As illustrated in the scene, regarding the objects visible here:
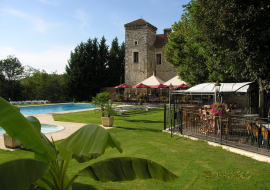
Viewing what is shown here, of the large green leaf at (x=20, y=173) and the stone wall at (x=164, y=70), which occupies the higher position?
the stone wall at (x=164, y=70)

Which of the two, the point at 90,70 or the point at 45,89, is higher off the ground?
the point at 90,70

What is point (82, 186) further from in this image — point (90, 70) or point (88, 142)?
point (90, 70)

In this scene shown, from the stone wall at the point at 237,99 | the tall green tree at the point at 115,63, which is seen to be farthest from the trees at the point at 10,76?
the stone wall at the point at 237,99

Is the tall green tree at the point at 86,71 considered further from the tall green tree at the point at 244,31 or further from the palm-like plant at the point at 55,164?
the palm-like plant at the point at 55,164

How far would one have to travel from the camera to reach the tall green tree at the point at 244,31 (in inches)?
296

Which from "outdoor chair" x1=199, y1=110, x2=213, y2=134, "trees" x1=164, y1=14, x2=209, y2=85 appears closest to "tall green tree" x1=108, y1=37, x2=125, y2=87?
"trees" x1=164, y1=14, x2=209, y2=85

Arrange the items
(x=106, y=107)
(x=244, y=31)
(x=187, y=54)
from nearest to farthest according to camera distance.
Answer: (x=244, y=31), (x=106, y=107), (x=187, y=54)

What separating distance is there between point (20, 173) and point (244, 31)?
28.7 feet

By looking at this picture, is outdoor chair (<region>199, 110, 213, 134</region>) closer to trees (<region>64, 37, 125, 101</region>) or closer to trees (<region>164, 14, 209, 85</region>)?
trees (<region>164, 14, 209, 85</region>)

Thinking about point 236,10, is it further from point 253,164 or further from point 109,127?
point 109,127

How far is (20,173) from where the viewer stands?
167 centimetres

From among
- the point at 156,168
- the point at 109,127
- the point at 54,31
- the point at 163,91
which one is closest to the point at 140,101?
the point at 163,91

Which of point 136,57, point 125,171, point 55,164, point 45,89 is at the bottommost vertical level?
point 125,171

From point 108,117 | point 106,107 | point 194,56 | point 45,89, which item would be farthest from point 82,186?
point 45,89
